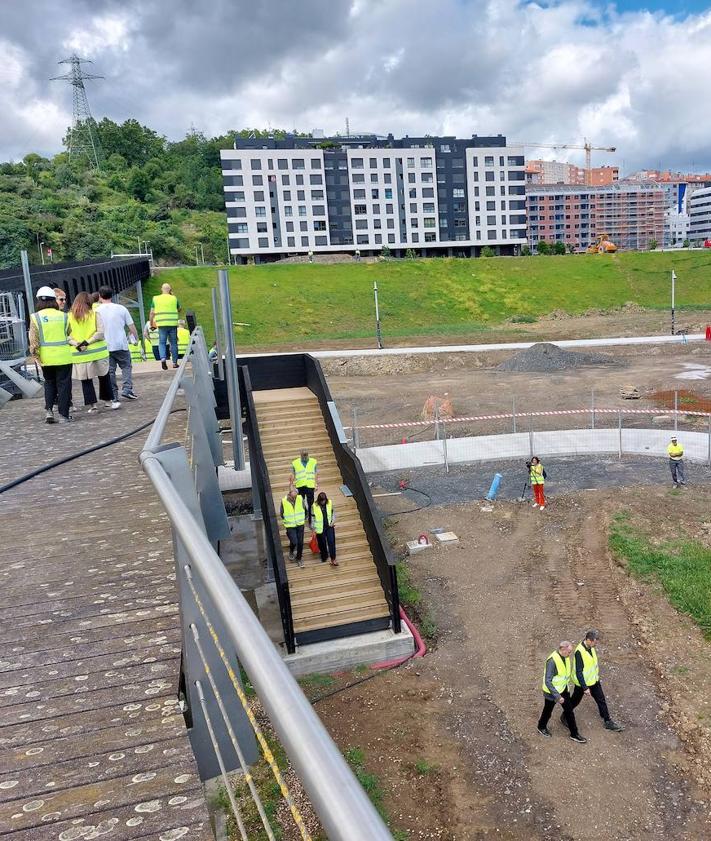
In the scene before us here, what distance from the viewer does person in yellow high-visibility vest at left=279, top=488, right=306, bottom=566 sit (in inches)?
509

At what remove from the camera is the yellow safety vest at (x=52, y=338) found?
9.83 m

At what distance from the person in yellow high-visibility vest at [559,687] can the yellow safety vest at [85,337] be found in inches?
318

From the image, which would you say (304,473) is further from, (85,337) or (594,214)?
(594,214)

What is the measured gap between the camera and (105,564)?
4.94 m

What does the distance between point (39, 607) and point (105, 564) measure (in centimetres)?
67

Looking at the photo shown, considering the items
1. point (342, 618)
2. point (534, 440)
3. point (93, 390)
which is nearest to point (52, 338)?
point (93, 390)

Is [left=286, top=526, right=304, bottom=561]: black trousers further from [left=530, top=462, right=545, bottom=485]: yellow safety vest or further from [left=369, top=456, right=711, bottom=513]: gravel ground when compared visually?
[left=530, top=462, right=545, bottom=485]: yellow safety vest

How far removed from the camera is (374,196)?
280ft

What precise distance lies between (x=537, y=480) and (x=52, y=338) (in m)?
11.9

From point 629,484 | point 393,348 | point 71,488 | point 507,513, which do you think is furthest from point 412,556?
point 393,348

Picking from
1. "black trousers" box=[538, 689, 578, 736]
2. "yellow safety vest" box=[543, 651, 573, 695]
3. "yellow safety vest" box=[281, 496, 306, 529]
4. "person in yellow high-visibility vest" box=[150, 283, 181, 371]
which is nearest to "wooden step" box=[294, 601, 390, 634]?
"yellow safety vest" box=[281, 496, 306, 529]

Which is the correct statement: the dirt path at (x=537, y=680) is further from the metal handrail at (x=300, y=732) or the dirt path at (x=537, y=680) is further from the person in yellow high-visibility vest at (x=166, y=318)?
the metal handrail at (x=300, y=732)

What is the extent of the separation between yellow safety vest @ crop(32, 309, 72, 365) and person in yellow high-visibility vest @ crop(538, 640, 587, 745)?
26.4 ft

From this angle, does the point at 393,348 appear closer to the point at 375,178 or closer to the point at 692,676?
the point at 692,676
